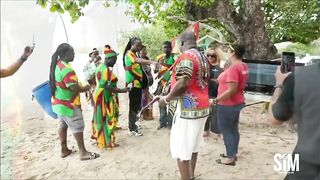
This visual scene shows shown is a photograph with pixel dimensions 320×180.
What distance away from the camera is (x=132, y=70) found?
547 cm

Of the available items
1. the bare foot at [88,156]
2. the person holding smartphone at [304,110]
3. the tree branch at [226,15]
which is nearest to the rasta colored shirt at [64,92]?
the bare foot at [88,156]

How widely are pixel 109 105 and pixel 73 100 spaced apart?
0.64 metres

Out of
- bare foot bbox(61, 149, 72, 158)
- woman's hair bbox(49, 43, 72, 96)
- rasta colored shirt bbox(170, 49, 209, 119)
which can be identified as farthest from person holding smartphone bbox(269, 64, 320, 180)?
bare foot bbox(61, 149, 72, 158)

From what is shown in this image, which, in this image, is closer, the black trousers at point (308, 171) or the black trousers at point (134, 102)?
the black trousers at point (308, 171)

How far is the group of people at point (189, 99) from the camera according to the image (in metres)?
1.71

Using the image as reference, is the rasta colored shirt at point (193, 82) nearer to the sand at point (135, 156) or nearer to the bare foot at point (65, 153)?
the sand at point (135, 156)

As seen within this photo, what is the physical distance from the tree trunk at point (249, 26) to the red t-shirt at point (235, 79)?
376cm

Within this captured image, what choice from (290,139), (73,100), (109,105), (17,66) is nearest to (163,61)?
(109,105)

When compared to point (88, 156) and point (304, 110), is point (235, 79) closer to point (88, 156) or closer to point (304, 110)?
point (88, 156)

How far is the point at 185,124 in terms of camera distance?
3.43 meters

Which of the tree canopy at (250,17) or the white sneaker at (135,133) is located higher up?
the tree canopy at (250,17)

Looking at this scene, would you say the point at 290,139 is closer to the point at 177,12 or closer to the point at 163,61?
the point at 163,61

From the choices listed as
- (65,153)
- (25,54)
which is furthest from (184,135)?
(65,153)

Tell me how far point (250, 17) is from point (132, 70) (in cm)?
336
